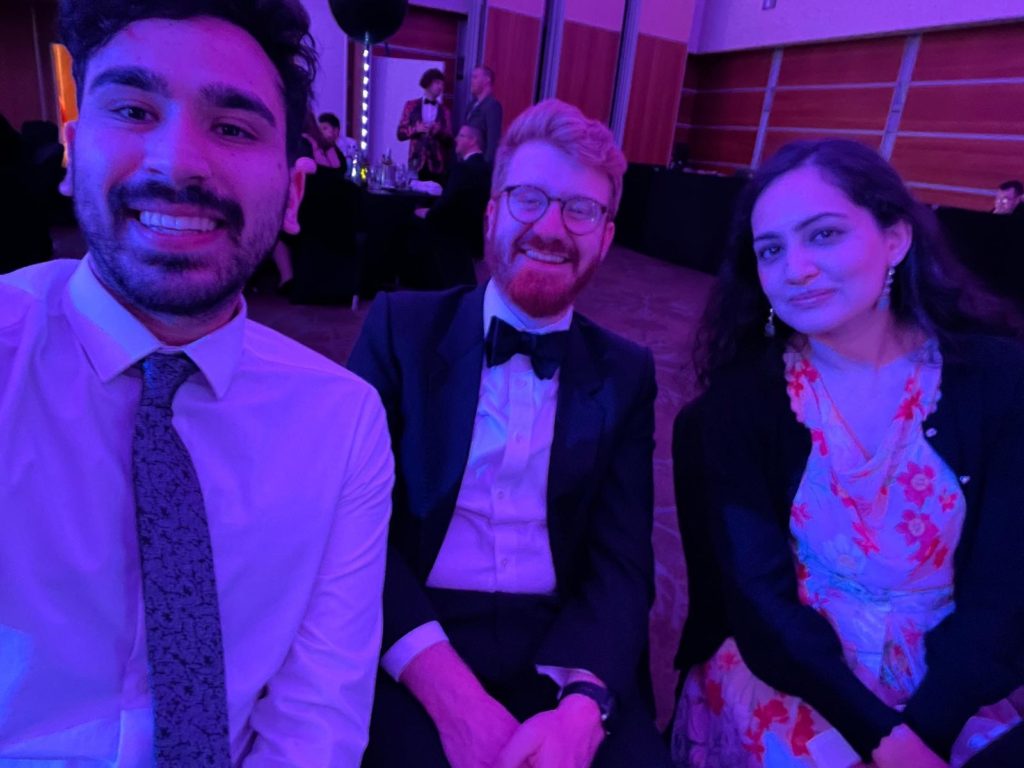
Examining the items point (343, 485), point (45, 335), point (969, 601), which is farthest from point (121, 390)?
point (969, 601)

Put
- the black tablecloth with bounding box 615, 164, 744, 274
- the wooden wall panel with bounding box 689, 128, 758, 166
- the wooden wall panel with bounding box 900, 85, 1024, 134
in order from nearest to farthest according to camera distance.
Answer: the wooden wall panel with bounding box 900, 85, 1024, 134 < the black tablecloth with bounding box 615, 164, 744, 274 < the wooden wall panel with bounding box 689, 128, 758, 166

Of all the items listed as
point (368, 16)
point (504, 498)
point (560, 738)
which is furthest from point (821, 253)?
point (368, 16)

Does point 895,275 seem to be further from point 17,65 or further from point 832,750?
point 17,65

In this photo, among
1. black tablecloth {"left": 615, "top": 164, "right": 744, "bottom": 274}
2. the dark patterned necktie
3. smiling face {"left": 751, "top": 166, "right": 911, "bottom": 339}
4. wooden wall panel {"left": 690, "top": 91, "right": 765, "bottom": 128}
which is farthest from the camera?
wooden wall panel {"left": 690, "top": 91, "right": 765, "bottom": 128}

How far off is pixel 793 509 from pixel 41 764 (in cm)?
131

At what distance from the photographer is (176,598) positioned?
2.67 ft

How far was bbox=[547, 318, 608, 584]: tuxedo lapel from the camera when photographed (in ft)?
4.57

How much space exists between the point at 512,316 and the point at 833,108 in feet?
32.0

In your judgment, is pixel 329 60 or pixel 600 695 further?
pixel 329 60

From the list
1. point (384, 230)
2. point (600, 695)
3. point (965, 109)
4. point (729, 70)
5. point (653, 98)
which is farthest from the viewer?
point (729, 70)

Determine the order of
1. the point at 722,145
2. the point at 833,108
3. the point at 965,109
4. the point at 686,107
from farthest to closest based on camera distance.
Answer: the point at 686,107 → the point at 722,145 → the point at 833,108 → the point at 965,109

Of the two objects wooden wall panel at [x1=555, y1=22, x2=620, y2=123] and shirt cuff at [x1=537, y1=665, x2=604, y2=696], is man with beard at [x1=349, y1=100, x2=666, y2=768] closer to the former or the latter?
shirt cuff at [x1=537, y1=665, x2=604, y2=696]

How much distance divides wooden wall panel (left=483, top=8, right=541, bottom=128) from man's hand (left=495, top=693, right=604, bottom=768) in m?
9.87

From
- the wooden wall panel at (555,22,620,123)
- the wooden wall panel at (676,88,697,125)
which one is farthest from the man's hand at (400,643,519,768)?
the wooden wall panel at (676,88,697,125)
